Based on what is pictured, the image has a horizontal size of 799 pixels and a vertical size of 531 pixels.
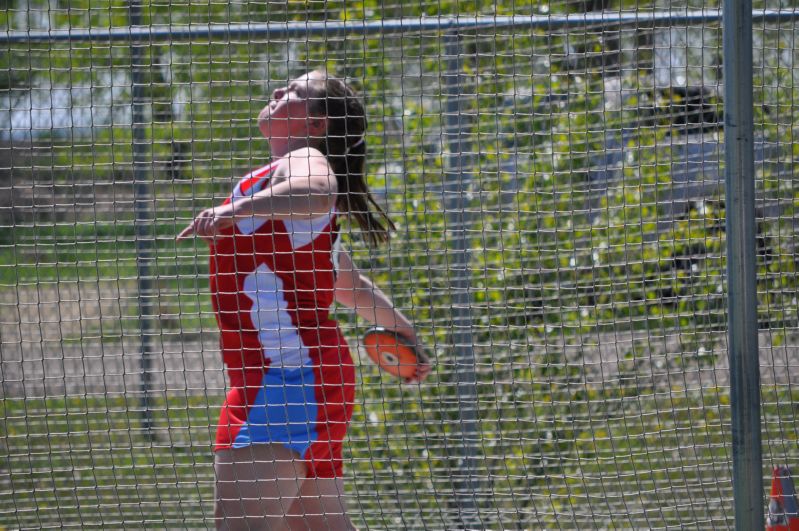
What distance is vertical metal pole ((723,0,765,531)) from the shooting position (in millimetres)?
2137

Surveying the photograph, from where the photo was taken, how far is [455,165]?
4.45 m

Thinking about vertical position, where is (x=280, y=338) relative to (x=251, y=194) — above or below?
below

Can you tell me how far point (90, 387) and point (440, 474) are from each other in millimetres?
1891

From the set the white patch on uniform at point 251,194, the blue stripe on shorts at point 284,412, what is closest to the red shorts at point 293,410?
the blue stripe on shorts at point 284,412

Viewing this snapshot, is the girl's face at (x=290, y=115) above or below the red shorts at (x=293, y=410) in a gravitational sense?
above

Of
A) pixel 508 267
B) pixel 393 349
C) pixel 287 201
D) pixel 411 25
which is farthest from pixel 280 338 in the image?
pixel 508 267

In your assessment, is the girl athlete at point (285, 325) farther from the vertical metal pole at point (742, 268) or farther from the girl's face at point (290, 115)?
the vertical metal pole at point (742, 268)

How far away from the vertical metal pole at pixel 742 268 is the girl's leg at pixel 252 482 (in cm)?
120

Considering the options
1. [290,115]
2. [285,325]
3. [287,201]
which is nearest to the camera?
[287,201]

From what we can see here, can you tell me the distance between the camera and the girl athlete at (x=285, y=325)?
2.56 m

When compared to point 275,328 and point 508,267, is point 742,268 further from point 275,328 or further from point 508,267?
point 508,267

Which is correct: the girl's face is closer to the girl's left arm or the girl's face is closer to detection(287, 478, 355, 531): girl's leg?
the girl's left arm

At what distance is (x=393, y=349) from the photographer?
3043mm

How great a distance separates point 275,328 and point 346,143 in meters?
0.66
